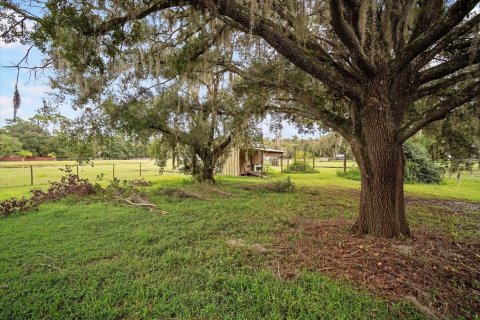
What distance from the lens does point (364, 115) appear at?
13.9 ft

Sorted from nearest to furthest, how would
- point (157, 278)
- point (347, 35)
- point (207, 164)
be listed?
point (157, 278) < point (347, 35) < point (207, 164)

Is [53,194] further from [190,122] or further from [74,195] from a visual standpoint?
[190,122]

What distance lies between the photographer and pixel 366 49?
435cm

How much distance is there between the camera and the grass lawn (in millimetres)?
2443

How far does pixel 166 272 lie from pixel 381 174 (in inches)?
137

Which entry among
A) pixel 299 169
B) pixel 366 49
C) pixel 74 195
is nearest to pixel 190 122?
pixel 74 195

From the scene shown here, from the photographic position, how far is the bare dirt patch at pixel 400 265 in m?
2.62

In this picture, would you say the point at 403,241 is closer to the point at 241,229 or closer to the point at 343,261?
the point at 343,261

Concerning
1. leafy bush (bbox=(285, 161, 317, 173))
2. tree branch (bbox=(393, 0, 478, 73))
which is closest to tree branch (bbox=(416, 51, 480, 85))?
tree branch (bbox=(393, 0, 478, 73))

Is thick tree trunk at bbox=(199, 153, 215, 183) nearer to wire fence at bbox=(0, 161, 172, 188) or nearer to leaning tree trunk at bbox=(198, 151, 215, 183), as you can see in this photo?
leaning tree trunk at bbox=(198, 151, 215, 183)

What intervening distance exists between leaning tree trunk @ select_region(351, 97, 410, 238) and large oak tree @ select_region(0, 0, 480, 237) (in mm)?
15

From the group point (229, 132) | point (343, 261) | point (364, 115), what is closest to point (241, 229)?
point (343, 261)

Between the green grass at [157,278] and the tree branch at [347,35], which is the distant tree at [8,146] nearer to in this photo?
the green grass at [157,278]

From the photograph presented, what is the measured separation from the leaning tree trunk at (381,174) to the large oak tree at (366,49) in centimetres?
1
